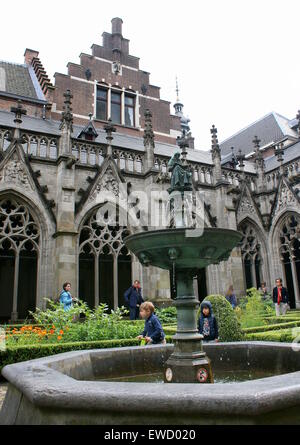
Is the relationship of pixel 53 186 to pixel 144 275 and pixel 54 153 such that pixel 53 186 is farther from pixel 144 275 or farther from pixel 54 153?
pixel 144 275

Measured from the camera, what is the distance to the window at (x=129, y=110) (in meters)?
20.9

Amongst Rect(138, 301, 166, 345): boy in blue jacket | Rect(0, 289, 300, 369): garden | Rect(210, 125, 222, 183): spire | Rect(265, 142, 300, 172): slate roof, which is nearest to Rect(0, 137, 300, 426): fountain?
Rect(138, 301, 166, 345): boy in blue jacket

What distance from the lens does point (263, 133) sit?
27547 millimetres

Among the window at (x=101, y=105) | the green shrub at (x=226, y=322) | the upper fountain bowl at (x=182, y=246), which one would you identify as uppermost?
the window at (x=101, y=105)

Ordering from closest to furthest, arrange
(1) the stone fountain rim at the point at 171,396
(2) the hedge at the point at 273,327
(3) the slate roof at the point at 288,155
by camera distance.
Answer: (1) the stone fountain rim at the point at 171,396 → (2) the hedge at the point at 273,327 → (3) the slate roof at the point at 288,155

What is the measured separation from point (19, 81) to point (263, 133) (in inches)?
691

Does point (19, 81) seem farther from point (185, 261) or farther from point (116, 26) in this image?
point (185, 261)

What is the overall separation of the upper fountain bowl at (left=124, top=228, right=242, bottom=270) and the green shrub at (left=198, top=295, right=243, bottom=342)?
109 inches

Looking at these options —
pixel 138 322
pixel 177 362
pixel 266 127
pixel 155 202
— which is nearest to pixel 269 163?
pixel 266 127

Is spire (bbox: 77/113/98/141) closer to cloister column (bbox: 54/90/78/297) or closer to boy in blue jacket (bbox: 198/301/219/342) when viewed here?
cloister column (bbox: 54/90/78/297)

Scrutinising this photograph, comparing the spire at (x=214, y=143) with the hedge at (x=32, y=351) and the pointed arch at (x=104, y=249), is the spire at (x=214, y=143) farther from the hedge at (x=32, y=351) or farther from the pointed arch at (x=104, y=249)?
the hedge at (x=32, y=351)

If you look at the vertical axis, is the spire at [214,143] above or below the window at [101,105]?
below

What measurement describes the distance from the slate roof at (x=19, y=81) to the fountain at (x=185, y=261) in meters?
16.6

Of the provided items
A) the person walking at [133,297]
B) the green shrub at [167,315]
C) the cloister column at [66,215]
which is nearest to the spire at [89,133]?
the cloister column at [66,215]
